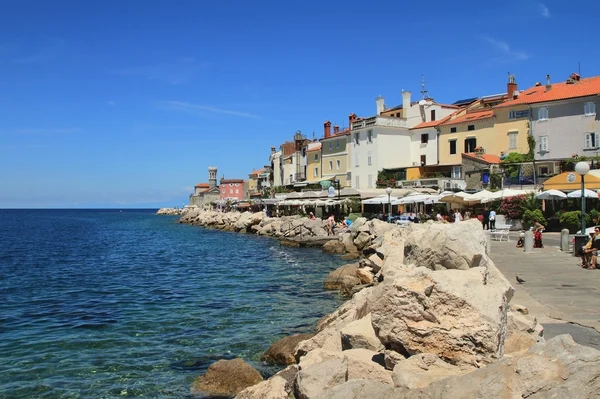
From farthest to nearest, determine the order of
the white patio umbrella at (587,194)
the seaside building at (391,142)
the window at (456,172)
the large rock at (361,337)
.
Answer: the seaside building at (391,142), the window at (456,172), the white patio umbrella at (587,194), the large rock at (361,337)

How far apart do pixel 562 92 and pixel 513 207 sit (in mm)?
17649

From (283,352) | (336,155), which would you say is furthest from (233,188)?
(283,352)

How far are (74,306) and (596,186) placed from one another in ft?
84.4

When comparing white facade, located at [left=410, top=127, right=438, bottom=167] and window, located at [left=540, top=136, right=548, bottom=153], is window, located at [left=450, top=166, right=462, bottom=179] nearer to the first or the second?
white facade, located at [left=410, top=127, right=438, bottom=167]

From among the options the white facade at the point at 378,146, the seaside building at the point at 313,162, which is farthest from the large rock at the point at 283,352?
the seaside building at the point at 313,162

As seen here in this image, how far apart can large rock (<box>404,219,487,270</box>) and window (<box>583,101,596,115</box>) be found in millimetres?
36515

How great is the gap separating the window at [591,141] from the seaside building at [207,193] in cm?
8646

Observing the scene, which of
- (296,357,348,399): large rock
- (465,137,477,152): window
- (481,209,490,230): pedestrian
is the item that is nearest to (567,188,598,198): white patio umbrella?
(481,209,490,230): pedestrian

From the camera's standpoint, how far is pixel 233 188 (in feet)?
387

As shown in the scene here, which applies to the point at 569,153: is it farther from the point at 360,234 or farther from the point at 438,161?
the point at 360,234

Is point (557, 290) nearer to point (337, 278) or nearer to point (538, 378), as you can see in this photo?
point (337, 278)

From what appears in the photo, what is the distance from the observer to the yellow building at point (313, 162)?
67.8 m

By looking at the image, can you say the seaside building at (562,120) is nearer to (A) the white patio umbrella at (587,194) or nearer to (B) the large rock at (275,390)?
(A) the white patio umbrella at (587,194)

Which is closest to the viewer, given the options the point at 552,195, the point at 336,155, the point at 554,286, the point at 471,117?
the point at 554,286
